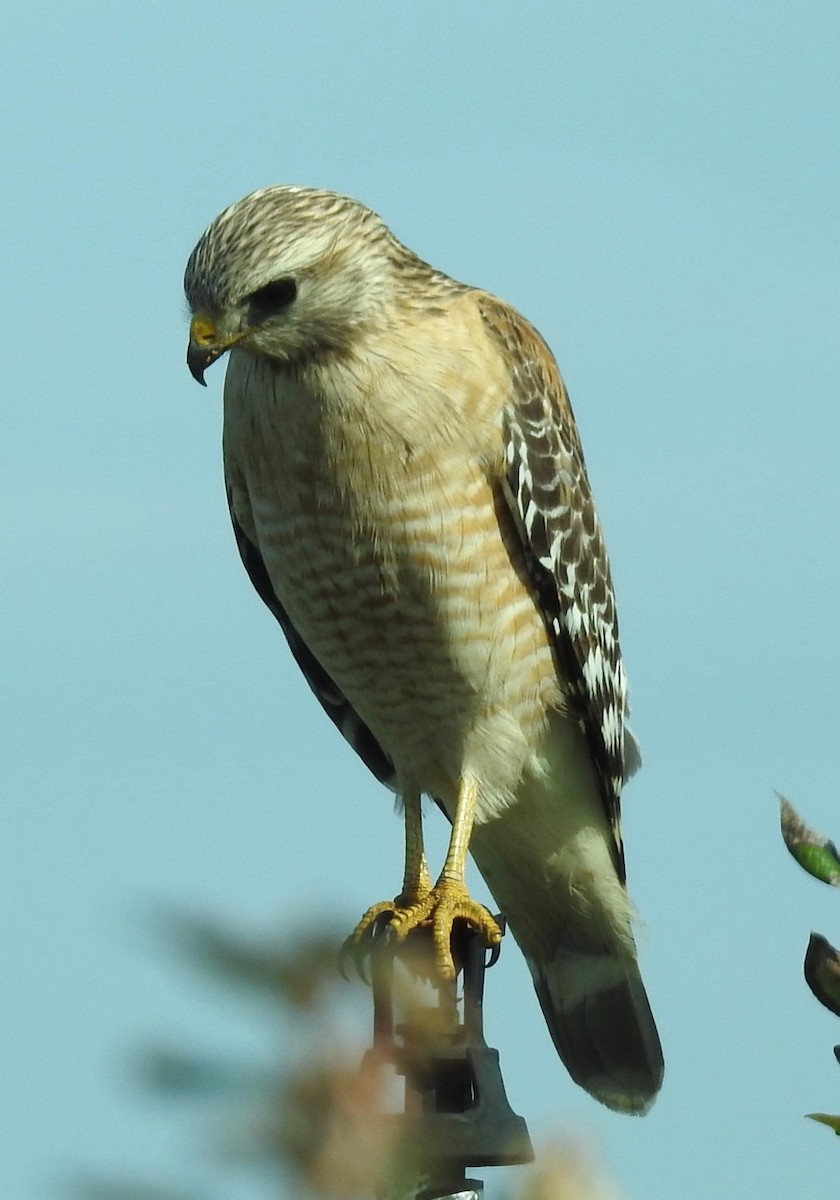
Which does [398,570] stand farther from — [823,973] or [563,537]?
[823,973]

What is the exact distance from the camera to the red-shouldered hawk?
168 inches

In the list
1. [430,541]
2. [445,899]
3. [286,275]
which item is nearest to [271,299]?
[286,275]

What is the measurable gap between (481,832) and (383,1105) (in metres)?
4.64

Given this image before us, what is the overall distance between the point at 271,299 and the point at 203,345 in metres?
0.30

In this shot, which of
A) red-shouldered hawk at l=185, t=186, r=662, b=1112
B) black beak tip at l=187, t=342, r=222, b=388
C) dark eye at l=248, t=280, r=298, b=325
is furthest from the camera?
red-shouldered hawk at l=185, t=186, r=662, b=1112

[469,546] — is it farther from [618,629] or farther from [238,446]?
[618,629]

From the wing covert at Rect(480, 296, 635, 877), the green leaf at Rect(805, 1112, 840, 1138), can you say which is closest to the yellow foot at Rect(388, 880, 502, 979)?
the wing covert at Rect(480, 296, 635, 877)

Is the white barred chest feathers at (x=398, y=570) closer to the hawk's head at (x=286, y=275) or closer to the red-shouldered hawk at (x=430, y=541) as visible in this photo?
the red-shouldered hawk at (x=430, y=541)

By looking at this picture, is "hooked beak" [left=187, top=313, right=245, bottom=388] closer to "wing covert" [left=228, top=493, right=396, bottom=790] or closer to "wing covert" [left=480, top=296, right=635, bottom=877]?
"wing covert" [left=480, top=296, right=635, bottom=877]

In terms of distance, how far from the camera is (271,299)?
4.17 meters

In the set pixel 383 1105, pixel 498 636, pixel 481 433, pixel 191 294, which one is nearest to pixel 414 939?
pixel 498 636

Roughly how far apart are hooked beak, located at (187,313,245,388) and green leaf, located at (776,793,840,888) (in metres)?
3.02

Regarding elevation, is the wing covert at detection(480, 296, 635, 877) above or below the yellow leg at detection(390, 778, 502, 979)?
above

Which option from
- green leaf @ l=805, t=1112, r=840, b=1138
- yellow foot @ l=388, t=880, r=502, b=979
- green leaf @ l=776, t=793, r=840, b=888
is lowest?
green leaf @ l=805, t=1112, r=840, b=1138
